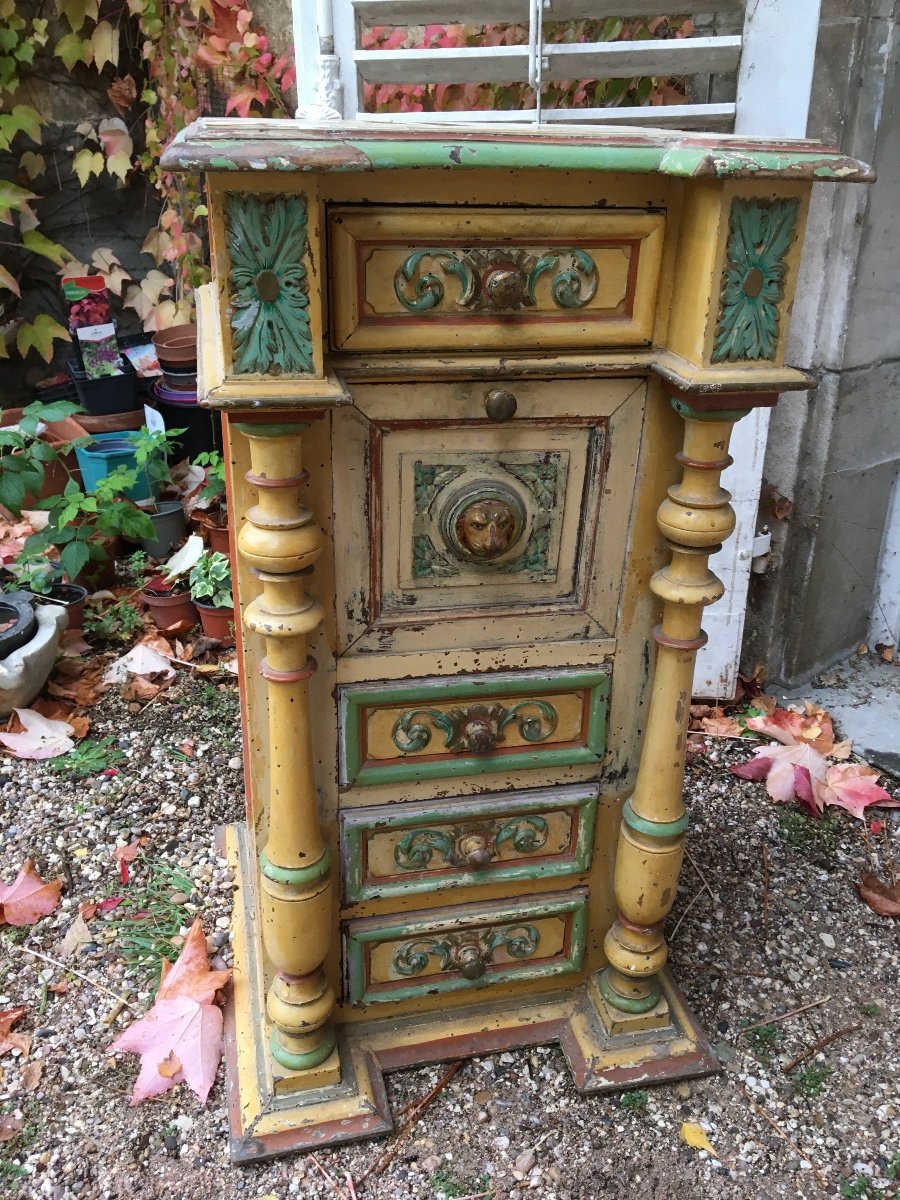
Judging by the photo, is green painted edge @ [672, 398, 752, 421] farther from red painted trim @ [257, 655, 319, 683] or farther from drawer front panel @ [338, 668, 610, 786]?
red painted trim @ [257, 655, 319, 683]

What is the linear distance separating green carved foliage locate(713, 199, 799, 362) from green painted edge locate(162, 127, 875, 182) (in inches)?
2.5

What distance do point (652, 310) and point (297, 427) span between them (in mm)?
572

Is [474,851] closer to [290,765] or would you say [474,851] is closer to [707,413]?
[290,765]

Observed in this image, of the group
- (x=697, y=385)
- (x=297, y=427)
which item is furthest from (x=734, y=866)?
(x=297, y=427)

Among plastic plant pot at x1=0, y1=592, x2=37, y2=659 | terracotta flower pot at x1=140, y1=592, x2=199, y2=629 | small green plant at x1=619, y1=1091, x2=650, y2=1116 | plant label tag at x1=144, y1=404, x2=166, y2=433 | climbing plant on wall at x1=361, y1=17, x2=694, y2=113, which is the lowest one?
small green plant at x1=619, y1=1091, x2=650, y2=1116

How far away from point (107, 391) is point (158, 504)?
77 centimetres

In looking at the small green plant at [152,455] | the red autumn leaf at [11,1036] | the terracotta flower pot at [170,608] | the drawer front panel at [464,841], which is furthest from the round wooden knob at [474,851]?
the small green plant at [152,455]

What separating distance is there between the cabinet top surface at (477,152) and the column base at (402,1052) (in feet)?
4.90

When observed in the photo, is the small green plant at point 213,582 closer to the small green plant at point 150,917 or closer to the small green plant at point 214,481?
the small green plant at point 214,481

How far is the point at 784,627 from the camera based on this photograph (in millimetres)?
2959

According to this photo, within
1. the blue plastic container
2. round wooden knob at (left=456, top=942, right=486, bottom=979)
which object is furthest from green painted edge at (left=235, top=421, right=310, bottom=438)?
the blue plastic container

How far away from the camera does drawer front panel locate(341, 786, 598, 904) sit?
1.68 metres

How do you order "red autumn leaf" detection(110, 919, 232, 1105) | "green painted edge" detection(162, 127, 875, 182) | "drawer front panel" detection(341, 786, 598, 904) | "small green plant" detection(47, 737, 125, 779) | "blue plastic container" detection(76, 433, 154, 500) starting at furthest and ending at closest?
"blue plastic container" detection(76, 433, 154, 500)
"small green plant" detection(47, 737, 125, 779)
"red autumn leaf" detection(110, 919, 232, 1105)
"drawer front panel" detection(341, 786, 598, 904)
"green painted edge" detection(162, 127, 875, 182)

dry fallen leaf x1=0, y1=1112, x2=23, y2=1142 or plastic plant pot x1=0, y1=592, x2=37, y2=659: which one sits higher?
plastic plant pot x1=0, y1=592, x2=37, y2=659
